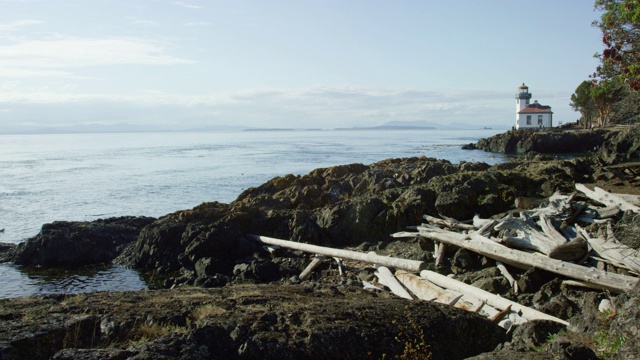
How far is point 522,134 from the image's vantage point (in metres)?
82.7

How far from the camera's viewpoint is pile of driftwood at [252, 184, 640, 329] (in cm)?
1045

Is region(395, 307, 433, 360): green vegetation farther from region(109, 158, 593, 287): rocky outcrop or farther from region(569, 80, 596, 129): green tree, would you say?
region(569, 80, 596, 129): green tree

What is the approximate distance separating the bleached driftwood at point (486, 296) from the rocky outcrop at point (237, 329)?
37.8 inches

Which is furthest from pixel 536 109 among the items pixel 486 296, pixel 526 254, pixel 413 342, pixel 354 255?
pixel 413 342

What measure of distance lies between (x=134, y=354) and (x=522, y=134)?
83231 millimetres

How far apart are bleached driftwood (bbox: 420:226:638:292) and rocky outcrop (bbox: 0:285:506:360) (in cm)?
258

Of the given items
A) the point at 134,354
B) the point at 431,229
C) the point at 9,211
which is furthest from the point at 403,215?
the point at 9,211

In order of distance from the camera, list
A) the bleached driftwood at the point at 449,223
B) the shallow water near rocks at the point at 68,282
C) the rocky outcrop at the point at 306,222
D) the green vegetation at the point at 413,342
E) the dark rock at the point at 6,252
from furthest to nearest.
Answer: 1. the dark rock at the point at 6,252
2. the rocky outcrop at the point at 306,222
3. the shallow water near rocks at the point at 68,282
4. the bleached driftwood at the point at 449,223
5. the green vegetation at the point at 413,342

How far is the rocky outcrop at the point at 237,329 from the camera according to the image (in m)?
6.98

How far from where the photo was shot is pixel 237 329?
24.5 feet

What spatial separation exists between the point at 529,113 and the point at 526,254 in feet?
359

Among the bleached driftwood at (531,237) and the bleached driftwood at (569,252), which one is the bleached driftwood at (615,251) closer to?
the bleached driftwood at (569,252)

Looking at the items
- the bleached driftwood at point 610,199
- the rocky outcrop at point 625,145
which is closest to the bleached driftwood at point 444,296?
the bleached driftwood at point 610,199

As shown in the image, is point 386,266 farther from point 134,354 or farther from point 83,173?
point 83,173
